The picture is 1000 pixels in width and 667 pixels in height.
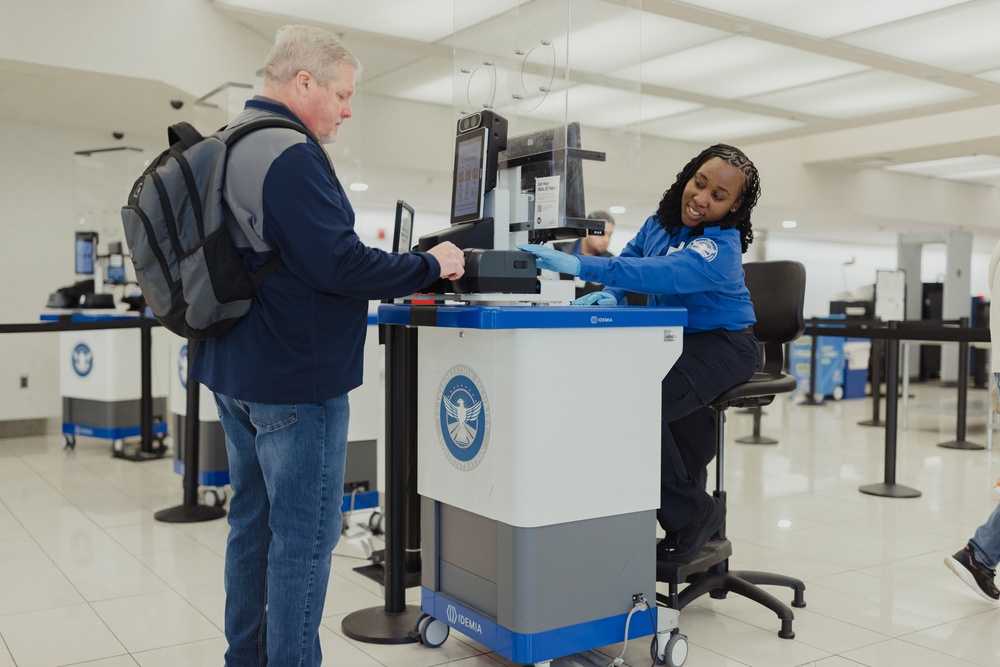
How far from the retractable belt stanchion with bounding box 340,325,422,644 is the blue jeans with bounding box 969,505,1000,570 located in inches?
74.8

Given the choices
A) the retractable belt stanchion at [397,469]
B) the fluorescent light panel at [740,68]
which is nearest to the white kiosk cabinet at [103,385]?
the retractable belt stanchion at [397,469]

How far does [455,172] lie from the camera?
7.73ft

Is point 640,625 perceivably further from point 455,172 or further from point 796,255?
point 796,255

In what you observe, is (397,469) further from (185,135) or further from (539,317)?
(185,135)

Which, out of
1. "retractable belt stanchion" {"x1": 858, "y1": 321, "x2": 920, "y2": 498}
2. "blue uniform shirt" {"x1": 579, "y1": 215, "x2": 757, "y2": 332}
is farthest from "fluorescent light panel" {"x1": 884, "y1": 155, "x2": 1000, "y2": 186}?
"blue uniform shirt" {"x1": 579, "y1": 215, "x2": 757, "y2": 332}

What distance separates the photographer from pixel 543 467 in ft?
6.73

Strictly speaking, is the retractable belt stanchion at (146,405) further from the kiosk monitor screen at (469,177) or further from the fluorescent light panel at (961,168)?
the fluorescent light panel at (961,168)

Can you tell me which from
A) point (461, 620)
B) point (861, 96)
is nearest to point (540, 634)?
point (461, 620)

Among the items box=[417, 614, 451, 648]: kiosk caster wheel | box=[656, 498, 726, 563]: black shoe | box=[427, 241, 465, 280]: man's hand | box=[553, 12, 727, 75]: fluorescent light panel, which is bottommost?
box=[417, 614, 451, 648]: kiosk caster wheel

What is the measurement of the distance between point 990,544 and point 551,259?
1.90 m

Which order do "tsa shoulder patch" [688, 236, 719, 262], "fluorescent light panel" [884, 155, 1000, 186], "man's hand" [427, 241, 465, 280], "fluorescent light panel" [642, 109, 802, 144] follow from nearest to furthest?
"man's hand" [427, 241, 465, 280], "tsa shoulder patch" [688, 236, 719, 262], "fluorescent light panel" [642, 109, 802, 144], "fluorescent light panel" [884, 155, 1000, 186]

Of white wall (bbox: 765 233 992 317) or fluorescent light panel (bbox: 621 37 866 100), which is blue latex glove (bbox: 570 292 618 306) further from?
white wall (bbox: 765 233 992 317)

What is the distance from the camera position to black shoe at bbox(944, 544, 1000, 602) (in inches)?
114

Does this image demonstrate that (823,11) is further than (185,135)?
Yes
